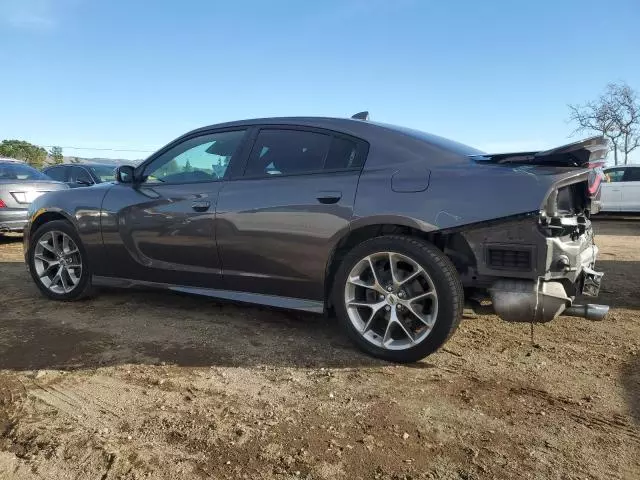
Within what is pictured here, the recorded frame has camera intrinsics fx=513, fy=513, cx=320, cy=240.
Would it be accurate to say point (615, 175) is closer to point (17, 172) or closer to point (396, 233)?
point (396, 233)

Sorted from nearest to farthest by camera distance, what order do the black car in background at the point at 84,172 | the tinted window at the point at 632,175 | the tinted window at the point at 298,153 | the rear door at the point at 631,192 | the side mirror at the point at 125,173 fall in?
the tinted window at the point at 298,153 < the side mirror at the point at 125,173 < the black car in background at the point at 84,172 < the rear door at the point at 631,192 < the tinted window at the point at 632,175

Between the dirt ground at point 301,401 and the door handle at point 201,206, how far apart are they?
891 millimetres

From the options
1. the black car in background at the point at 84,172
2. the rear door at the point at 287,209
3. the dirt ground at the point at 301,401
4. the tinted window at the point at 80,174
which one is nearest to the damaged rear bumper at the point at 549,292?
the dirt ground at the point at 301,401

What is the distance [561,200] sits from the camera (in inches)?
123

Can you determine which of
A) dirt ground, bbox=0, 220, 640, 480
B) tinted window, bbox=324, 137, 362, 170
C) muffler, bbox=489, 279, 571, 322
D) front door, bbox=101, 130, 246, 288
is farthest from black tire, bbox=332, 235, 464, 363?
front door, bbox=101, 130, 246, 288

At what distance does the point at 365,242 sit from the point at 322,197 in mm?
428

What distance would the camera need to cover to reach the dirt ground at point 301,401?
2.11 m

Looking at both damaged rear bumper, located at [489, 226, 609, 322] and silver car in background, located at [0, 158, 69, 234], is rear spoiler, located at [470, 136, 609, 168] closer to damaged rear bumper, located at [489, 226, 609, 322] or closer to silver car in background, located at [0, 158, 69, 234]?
damaged rear bumper, located at [489, 226, 609, 322]

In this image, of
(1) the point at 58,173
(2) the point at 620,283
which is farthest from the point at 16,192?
(2) the point at 620,283

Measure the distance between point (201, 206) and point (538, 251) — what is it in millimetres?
2357

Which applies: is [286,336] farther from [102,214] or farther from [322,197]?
[102,214]

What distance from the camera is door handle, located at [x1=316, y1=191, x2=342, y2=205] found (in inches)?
132

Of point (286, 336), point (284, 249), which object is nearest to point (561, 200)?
point (284, 249)

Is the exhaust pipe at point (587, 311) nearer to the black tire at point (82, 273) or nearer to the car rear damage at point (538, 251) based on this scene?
the car rear damage at point (538, 251)
